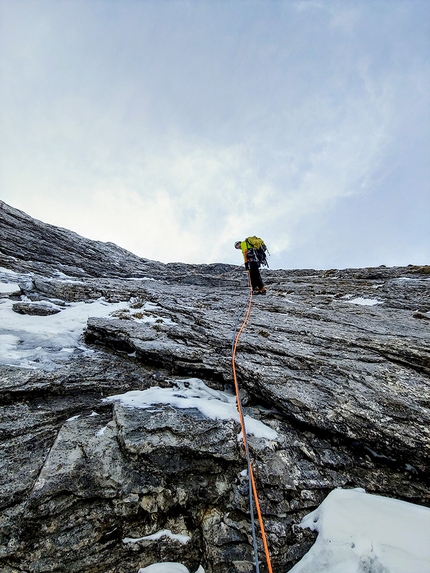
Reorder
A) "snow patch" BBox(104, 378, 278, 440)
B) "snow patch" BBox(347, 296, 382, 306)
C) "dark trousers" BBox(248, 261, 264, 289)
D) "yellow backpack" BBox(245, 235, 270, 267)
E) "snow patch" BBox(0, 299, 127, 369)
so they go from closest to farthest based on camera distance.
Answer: "snow patch" BBox(104, 378, 278, 440) < "snow patch" BBox(0, 299, 127, 369) < "snow patch" BBox(347, 296, 382, 306) < "dark trousers" BBox(248, 261, 264, 289) < "yellow backpack" BBox(245, 235, 270, 267)

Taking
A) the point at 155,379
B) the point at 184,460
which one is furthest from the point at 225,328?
the point at 184,460

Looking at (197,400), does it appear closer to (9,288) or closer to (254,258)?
(9,288)

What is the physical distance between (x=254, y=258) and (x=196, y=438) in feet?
34.2

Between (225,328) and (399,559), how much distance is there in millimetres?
5877

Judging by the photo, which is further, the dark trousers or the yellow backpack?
the yellow backpack

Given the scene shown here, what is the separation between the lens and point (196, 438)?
15.5ft

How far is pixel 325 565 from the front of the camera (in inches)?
137

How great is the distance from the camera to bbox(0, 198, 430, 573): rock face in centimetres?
377

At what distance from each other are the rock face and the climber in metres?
5.59

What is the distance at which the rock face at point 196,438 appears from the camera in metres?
3.77

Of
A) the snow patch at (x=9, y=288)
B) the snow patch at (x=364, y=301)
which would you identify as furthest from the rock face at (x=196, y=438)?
the snow patch at (x=364, y=301)

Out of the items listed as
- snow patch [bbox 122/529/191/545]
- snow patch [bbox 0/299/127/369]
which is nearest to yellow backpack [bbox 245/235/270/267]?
snow patch [bbox 0/299/127/369]

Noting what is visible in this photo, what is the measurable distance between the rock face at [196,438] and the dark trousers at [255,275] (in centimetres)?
555

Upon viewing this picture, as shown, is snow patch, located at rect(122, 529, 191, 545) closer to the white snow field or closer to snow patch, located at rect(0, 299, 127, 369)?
the white snow field
